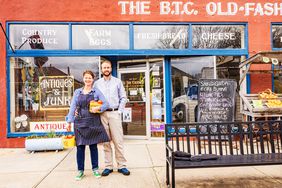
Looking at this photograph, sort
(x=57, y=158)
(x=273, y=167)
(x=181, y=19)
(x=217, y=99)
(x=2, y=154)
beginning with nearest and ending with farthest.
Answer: (x=273, y=167) < (x=57, y=158) < (x=2, y=154) < (x=217, y=99) < (x=181, y=19)

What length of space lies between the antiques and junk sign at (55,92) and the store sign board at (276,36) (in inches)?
235

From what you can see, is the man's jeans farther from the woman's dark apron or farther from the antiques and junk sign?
the antiques and junk sign

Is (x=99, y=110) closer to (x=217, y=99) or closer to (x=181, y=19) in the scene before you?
(x=217, y=99)

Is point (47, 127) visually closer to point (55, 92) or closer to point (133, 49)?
point (55, 92)

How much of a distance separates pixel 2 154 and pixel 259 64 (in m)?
7.26

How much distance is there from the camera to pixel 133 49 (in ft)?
24.8

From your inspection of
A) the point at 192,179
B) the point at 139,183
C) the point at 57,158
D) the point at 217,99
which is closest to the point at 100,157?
the point at 57,158

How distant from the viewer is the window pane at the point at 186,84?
783 cm

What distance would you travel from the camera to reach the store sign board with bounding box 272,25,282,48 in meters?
7.86

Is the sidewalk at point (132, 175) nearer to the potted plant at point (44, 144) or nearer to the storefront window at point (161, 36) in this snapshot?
the potted plant at point (44, 144)

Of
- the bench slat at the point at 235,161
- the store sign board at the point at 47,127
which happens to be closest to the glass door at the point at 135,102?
the store sign board at the point at 47,127

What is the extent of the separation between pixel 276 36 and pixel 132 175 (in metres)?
6.07

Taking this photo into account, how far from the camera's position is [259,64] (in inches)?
303

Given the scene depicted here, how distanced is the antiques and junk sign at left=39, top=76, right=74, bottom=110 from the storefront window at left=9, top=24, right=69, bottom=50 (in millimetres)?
884
